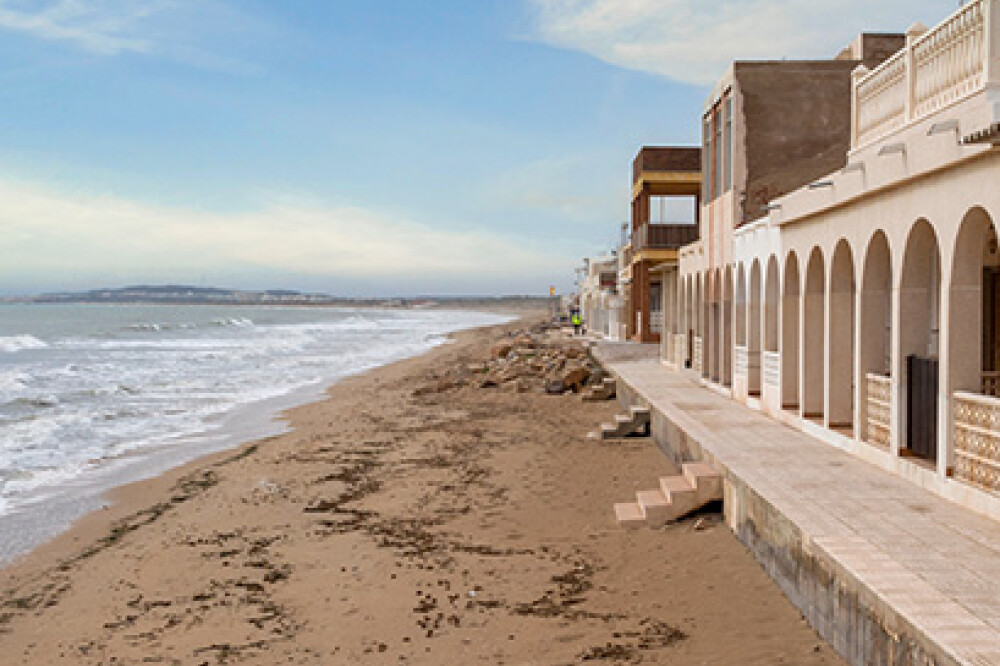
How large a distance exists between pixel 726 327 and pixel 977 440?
10994 mm

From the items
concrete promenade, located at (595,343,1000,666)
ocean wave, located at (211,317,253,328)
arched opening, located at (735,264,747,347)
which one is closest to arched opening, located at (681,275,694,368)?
arched opening, located at (735,264,747,347)

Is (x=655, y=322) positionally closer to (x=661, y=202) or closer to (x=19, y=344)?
(x=661, y=202)

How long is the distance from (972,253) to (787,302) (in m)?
5.90

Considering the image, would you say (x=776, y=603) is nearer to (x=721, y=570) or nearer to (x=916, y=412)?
(x=721, y=570)

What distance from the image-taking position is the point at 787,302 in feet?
46.4

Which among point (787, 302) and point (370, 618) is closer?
point (370, 618)

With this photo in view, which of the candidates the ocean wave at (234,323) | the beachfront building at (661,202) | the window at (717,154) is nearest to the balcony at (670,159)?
the beachfront building at (661,202)

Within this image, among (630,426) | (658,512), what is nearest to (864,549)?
(658,512)

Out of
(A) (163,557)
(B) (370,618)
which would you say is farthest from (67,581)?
(B) (370,618)

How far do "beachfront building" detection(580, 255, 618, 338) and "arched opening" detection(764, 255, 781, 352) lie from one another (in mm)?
28407

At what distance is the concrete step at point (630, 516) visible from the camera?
34.0ft

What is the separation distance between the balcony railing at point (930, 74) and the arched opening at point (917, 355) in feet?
4.58

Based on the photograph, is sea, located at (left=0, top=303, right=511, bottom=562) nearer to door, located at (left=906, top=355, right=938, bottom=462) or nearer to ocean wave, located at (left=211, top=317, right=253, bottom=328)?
door, located at (left=906, top=355, right=938, bottom=462)

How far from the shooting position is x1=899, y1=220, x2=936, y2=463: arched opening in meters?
9.28
